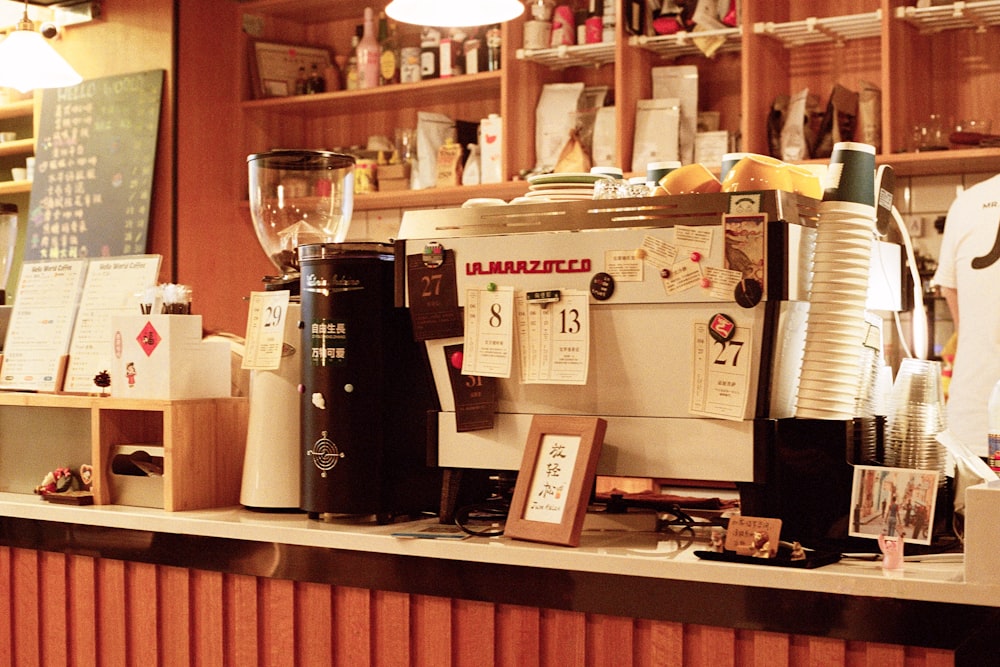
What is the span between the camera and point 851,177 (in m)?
1.60

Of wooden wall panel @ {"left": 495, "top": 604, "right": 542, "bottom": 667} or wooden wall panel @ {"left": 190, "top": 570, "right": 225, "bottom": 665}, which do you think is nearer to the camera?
wooden wall panel @ {"left": 495, "top": 604, "right": 542, "bottom": 667}

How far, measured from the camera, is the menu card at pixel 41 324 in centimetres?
224

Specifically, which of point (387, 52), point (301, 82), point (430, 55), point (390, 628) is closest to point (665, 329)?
point (390, 628)

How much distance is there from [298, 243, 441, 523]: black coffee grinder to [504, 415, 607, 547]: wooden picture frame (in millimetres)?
204

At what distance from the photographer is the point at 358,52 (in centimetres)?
472

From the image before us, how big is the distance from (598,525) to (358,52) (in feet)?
11.1

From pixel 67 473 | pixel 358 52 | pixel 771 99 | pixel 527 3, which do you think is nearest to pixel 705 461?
pixel 67 473

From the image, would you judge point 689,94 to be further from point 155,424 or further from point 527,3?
point 155,424

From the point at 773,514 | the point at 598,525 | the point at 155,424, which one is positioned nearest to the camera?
the point at 773,514

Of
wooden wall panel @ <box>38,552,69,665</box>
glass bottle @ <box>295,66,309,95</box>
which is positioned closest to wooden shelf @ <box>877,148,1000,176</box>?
glass bottle @ <box>295,66,309,95</box>

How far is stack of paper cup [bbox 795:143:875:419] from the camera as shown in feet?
5.17

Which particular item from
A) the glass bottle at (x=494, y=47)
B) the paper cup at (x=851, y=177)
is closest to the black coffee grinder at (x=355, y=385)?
the paper cup at (x=851, y=177)

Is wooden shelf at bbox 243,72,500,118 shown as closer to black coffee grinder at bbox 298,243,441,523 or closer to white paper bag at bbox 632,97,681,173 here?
white paper bag at bbox 632,97,681,173

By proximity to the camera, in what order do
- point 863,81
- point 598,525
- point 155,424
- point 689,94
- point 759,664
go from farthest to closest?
point 689,94 < point 863,81 < point 155,424 < point 598,525 < point 759,664
